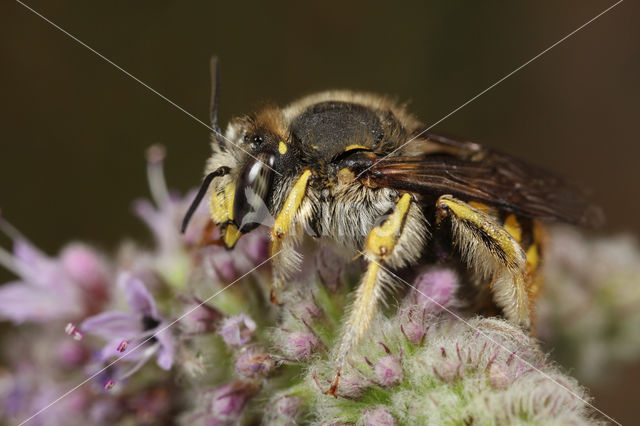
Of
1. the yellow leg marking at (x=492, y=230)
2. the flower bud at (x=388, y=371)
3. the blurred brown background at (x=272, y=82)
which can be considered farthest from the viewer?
the blurred brown background at (x=272, y=82)

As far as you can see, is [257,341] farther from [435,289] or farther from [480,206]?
[480,206]

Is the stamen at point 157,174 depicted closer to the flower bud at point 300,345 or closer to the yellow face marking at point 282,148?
the yellow face marking at point 282,148

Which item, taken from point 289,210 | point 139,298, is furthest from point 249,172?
point 139,298

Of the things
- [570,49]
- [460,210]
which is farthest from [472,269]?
[570,49]

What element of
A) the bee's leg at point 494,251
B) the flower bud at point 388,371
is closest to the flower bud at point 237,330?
the flower bud at point 388,371

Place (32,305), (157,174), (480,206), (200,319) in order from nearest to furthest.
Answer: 1. (480,206)
2. (200,319)
3. (32,305)
4. (157,174)

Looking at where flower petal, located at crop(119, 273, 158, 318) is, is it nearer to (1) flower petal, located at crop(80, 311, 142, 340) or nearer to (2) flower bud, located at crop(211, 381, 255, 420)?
(1) flower petal, located at crop(80, 311, 142, 340)
